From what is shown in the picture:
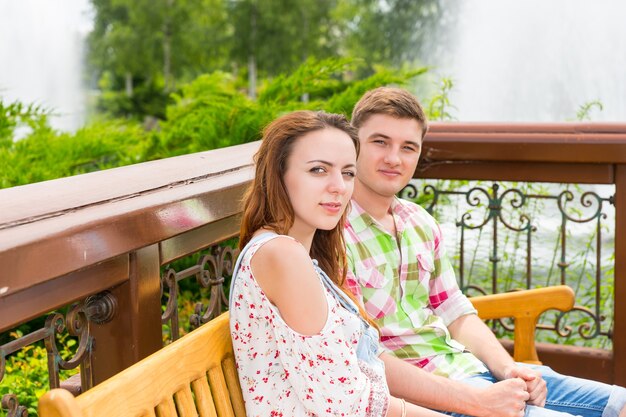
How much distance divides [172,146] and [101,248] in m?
2.78

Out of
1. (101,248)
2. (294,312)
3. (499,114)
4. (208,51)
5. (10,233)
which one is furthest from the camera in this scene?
(208,51)

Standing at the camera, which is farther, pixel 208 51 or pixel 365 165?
pixel 208 51

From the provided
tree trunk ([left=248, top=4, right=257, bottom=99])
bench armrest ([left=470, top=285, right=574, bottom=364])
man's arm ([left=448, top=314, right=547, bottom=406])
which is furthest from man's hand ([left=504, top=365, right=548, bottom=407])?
tree trunk ([left=248, top=4, right=257, bottom=99])

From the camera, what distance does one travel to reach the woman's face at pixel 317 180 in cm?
209

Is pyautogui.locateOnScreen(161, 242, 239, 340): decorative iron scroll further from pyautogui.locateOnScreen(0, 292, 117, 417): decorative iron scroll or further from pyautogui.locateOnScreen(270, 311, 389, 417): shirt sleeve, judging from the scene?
pyautogui.locateOnScreen(270, 311, 389, 417): shirt sleeve

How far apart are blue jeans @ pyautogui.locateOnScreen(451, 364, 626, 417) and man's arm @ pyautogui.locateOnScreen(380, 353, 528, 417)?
15 cm

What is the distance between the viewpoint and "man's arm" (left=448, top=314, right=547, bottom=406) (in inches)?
99.3

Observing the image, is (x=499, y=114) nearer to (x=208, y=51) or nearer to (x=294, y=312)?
(x=294, y=312)

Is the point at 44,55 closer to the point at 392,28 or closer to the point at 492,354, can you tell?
the point at 392,28

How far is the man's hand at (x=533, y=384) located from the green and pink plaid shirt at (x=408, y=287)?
0.13m

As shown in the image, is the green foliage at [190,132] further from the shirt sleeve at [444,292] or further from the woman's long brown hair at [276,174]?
the woman's long brown hair at [276,174]

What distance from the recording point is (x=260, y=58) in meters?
34.7

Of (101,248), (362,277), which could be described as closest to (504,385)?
(362,277)

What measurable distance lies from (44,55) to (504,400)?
26041mm
